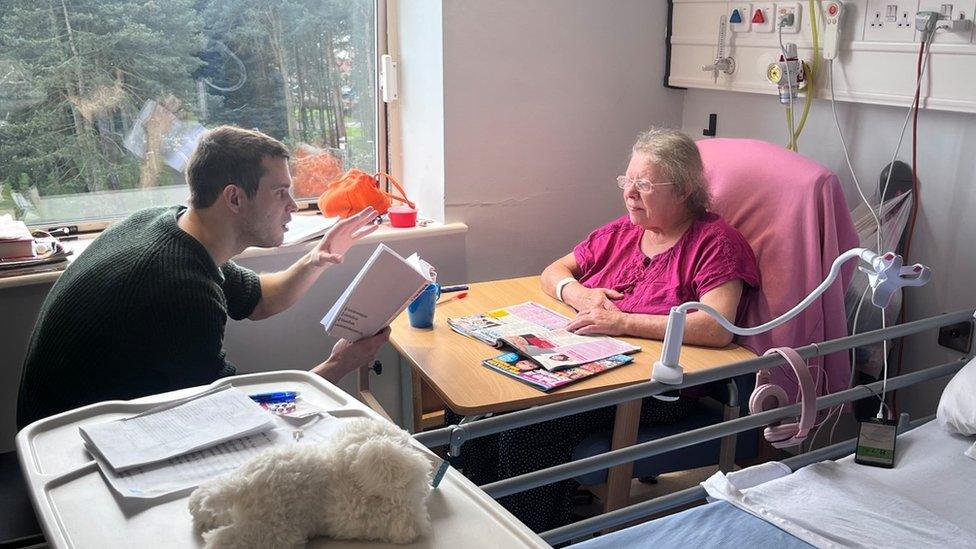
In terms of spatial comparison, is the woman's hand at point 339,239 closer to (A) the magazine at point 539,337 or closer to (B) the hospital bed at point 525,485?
(A) the magazine at point 539,337

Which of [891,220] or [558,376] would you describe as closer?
[558,376]

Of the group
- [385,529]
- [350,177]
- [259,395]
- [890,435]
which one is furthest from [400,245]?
[385,529]

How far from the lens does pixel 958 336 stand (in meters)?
2.34

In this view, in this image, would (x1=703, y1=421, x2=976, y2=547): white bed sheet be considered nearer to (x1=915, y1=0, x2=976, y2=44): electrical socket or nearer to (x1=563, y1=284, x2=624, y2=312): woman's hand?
(x1=563, y1=284, x2=624, y2=312): woman's hand

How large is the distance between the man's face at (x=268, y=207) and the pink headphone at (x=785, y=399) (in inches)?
47.3

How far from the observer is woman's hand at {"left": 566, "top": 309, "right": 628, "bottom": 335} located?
221 cm

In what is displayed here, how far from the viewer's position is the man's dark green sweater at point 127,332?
1.84m

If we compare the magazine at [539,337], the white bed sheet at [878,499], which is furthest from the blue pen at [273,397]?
the white bed sheet at [878,499]

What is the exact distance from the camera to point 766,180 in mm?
2391

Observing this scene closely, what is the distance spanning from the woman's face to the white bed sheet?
0.84 m

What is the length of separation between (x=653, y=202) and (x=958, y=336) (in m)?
0.88

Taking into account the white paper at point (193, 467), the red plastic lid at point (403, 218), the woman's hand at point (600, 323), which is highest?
the red plastic lid at point (403, 218)

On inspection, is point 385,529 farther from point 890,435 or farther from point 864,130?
point 864,130

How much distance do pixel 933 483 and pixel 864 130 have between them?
1.18 m
